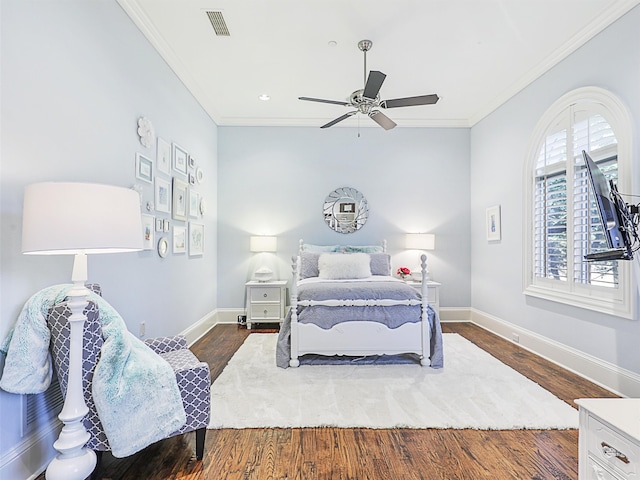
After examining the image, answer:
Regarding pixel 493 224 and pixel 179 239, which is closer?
pixel 179 239

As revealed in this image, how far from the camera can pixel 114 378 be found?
61.6 inches

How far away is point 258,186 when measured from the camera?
5293 mm

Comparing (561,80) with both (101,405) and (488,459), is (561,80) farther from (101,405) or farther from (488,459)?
(101,405)

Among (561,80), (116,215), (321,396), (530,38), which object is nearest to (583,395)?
(321,396)

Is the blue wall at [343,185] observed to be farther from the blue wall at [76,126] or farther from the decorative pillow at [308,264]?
the blue wall at [76,126]

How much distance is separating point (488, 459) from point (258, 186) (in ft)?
14.5

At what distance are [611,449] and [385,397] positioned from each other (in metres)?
1.54

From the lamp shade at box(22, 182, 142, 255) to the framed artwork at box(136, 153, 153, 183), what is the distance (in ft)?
4.87

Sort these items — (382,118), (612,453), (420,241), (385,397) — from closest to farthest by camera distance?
1. (612,453)
2. (385,397)
3. (382,118)
4. (420,241)

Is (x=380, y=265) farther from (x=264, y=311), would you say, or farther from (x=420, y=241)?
(x=264, y=311)

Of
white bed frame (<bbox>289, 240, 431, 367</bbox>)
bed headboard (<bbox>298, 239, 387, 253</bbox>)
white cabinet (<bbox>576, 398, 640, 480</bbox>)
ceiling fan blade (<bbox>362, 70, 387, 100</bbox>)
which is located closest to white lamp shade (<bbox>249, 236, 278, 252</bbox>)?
bed headboard (<bbox>298, 239, 387, 253</bbox>)

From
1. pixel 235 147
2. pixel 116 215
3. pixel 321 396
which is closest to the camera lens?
pixel 116 215

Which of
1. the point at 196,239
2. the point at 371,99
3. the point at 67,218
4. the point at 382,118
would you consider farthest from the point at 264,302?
the point at 67,218

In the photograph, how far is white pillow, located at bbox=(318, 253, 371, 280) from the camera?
167 inches
